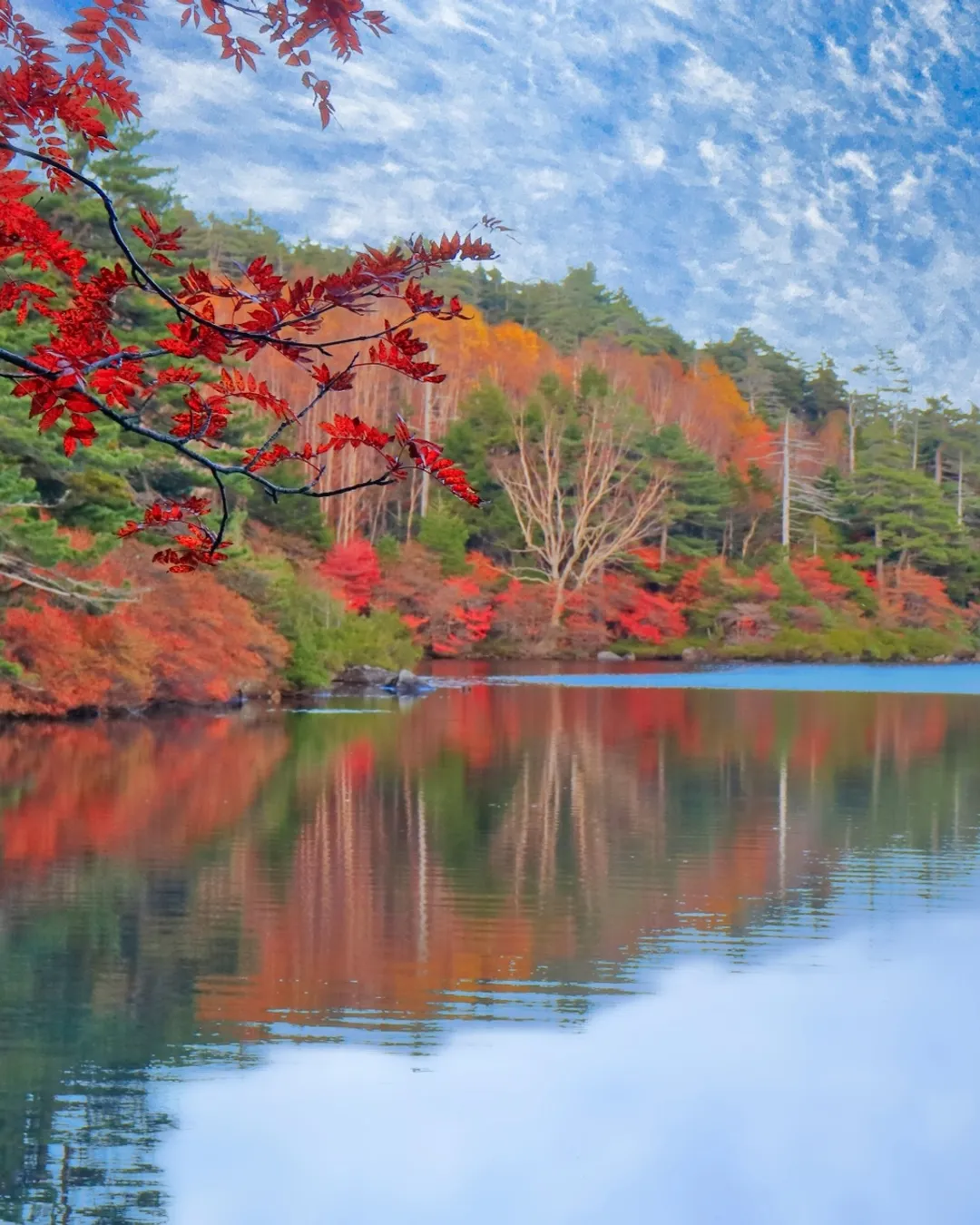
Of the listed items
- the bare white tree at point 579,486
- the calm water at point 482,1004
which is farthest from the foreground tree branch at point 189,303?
the bare white tree at point 579,486

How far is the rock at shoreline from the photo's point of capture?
1167 inches

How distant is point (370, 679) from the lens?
30.0 meters

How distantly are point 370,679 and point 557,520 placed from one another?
610 inches

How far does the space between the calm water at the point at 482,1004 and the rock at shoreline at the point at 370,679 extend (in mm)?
14784

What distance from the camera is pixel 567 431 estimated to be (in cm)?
4359

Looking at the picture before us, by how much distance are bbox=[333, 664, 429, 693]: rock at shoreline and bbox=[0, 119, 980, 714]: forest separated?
385 mm

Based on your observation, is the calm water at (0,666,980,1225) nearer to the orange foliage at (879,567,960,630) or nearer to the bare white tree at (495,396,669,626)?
the bare white tree at (495,396,669,626)

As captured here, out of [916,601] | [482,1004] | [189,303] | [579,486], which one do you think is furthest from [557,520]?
[189,303]

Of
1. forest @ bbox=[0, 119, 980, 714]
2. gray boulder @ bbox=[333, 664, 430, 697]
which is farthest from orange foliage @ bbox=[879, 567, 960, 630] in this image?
gray boulder @ bbox=[333, 664, 430, 697]

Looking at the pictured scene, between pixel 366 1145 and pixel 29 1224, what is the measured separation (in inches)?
49.3

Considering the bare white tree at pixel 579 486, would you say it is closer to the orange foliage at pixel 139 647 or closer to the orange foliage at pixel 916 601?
the orange foliage at pixel 916 601

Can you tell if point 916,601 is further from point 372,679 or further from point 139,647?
point 139,647

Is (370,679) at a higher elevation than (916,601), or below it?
below

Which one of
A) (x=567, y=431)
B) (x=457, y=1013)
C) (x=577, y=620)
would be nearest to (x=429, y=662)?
(x=577, y=620)
